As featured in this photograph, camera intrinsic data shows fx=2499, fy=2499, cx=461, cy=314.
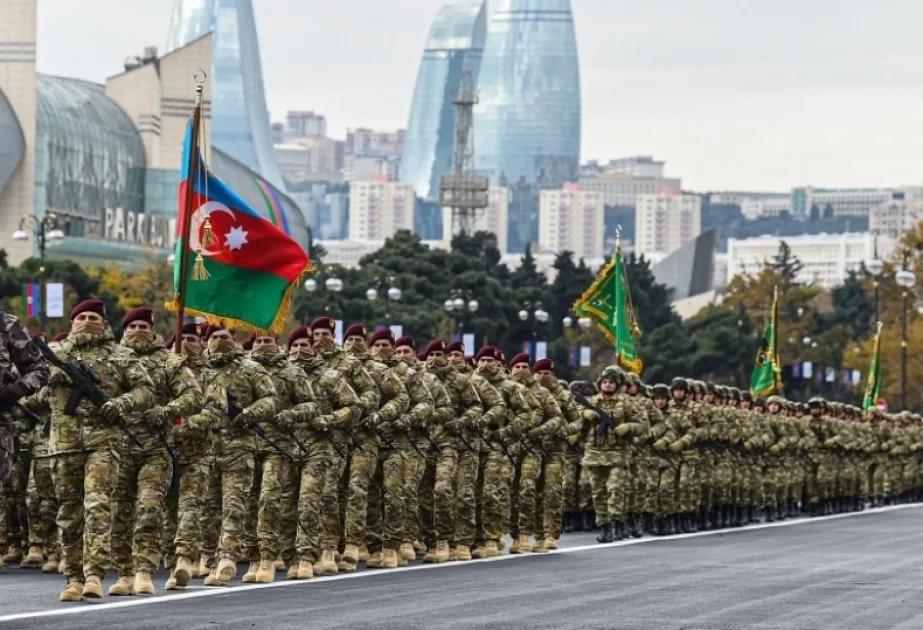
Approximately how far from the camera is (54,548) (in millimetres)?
19391

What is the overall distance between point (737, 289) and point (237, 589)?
4295 inches

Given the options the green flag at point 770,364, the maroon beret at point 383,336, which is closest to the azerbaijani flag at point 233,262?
the maroon beret at point 383,336

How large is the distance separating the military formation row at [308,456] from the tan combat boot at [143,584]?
1cm

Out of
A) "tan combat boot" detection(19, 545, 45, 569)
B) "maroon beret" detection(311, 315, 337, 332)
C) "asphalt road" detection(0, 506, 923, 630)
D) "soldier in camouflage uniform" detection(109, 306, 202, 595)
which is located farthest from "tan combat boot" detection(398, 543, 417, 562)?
"soldier in camouflage uniform" detection(109, 306, 202, 595)

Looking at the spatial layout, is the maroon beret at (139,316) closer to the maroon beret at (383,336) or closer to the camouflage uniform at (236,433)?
the camouflage uniform at (236,433)

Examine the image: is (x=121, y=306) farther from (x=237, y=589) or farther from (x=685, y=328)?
(x=237, y=589)

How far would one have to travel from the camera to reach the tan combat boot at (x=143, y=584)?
16266 millimetres

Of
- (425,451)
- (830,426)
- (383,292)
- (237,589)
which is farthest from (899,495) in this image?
(383,292)

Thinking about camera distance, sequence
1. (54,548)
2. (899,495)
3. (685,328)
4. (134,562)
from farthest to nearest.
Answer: (685,328)
(899,495)
(54,548)
(134,562)

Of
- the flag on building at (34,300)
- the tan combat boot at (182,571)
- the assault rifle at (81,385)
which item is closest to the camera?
the assault rifle at (81,385)

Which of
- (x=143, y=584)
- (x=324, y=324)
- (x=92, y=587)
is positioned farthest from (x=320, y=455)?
(x=92, y=587)

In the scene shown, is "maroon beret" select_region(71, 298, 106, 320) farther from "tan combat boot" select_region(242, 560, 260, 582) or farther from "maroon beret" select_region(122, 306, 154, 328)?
"tan combat boot" select_region(242, 560, 260, 582)

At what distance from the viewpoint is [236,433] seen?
58.7 feet

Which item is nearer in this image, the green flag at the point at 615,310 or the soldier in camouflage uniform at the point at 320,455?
the soldier in camouflage uniform at the point at 320,455
